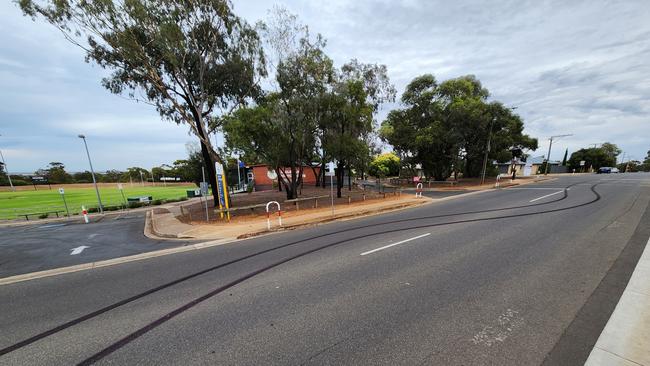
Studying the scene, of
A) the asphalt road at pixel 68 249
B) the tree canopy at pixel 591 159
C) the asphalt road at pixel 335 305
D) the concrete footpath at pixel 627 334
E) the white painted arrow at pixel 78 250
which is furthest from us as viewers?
the tree canopy at pixel 591 159

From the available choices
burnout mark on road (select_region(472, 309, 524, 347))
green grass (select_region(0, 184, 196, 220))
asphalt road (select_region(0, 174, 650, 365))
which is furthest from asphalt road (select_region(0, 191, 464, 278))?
green grass (select_region(0, 184, 196, 220))

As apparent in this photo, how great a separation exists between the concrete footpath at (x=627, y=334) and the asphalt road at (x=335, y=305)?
12 cm

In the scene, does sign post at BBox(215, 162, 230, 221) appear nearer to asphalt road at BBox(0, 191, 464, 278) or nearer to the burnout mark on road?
asphalt road at BBox(0, 191, 464, 278)

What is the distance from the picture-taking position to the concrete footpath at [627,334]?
7.98 feet

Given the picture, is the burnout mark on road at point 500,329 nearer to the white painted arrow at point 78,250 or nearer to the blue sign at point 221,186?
the white painted arrow at point 78,250

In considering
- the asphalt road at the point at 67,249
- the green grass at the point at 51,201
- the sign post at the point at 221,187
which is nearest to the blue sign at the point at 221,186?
the sign post at the point at 221,187

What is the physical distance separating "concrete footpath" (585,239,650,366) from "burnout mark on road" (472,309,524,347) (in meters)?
0.68

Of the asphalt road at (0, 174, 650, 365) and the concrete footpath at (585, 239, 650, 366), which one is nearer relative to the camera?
the concrete footpath at (585, 239, 650, 366)

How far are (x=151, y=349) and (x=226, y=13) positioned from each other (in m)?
17.5

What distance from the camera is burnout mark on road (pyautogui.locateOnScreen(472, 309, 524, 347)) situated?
281cm

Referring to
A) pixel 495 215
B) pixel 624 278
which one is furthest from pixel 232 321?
pixel 495 215

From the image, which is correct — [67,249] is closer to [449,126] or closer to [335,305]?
[335,305]

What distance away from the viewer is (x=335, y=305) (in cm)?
373

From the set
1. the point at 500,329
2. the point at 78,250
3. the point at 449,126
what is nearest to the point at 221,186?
the point at 78,250
